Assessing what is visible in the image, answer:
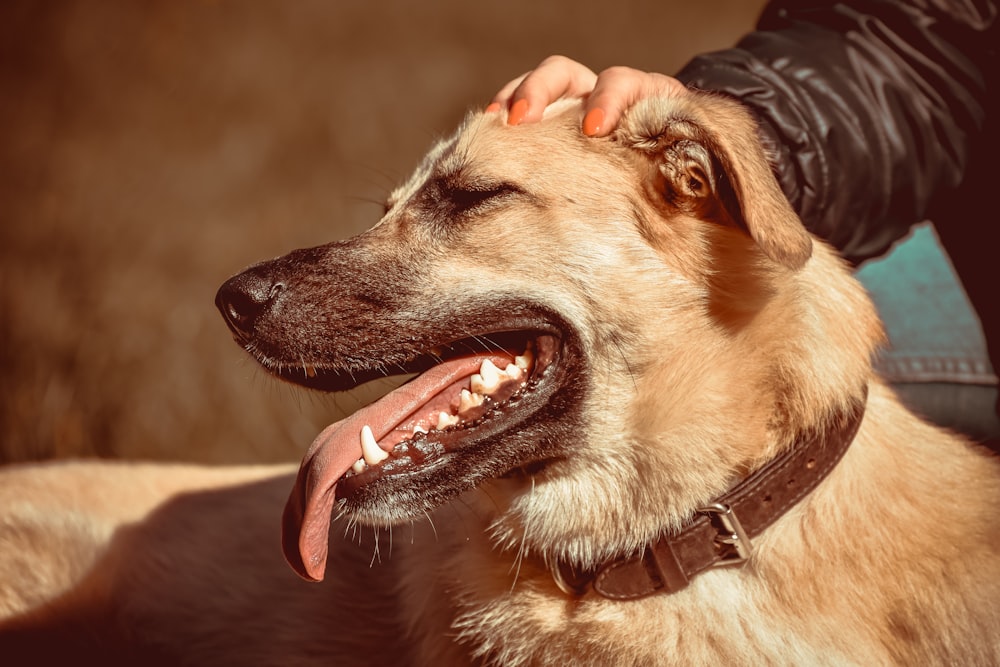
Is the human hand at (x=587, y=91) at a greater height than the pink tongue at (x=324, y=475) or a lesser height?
greater

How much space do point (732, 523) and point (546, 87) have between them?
1.12 meters

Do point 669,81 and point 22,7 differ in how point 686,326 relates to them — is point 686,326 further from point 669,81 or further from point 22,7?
point 22,7

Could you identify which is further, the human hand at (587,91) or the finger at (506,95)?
the finger at (506,95)

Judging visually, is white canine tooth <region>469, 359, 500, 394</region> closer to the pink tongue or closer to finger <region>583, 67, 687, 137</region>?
the pink tongue

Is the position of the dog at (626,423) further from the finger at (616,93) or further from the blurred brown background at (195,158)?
the blurred brown background at (195,158)

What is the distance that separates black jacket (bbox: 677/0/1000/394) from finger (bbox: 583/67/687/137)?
15.8 inches

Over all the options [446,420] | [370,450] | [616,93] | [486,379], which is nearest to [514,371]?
[486,379]

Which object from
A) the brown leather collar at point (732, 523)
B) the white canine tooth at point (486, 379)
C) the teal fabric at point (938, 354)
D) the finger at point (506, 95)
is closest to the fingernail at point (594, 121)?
the finger at point (506, 95)

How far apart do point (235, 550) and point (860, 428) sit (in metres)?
1.82

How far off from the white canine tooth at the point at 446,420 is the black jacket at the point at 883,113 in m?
1.20

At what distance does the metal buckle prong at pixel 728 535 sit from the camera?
1890 mm

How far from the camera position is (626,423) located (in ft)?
6.78

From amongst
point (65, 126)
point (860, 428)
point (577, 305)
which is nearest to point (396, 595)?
point (577, 305)

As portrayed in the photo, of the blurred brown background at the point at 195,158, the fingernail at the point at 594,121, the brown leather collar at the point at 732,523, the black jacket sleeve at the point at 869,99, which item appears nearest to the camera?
the brown leather collar at the point at 732,523
